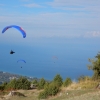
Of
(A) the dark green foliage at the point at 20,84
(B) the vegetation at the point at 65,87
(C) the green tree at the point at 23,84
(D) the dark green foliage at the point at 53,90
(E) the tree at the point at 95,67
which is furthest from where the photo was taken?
(A) the dark green foliage at the point at 20,84

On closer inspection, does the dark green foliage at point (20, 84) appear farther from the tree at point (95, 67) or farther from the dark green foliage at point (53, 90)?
the dark green foliage at point (53, 90)

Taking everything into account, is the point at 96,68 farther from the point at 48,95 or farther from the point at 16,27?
the point at 16,27

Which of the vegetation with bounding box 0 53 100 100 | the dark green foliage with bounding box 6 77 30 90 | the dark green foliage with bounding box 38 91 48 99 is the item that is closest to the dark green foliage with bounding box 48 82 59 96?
the vegetation with bounding box 0 53 100 100

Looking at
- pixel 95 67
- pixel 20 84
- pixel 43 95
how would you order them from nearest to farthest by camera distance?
1. pixel 43 95
2. pixel 95 67
3. pixel 20 84

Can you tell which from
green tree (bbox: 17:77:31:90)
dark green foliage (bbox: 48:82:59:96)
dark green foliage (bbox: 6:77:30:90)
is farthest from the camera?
dark green foliage (bbox: 6:77:30:90)

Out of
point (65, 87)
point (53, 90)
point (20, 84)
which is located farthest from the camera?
point (20, 84)

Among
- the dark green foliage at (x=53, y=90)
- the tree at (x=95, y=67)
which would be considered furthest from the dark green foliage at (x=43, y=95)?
the tree at (x=95, y=67)

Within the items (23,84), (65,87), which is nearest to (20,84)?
(23,84)

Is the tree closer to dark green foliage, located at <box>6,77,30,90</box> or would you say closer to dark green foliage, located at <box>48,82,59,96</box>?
dark green foliage, located at <box>48,82,59,96</box>

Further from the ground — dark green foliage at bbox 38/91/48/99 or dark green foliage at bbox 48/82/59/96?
dark green foliage at bbox 48/82/59/96

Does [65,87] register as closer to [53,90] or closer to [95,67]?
[53,90]

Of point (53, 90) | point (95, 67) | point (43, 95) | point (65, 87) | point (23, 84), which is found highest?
point (23, 84)

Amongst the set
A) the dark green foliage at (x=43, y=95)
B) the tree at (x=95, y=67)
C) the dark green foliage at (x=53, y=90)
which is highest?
the tree at (x=95, y=67)

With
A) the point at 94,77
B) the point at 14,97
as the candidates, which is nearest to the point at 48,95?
the point at 14,97
